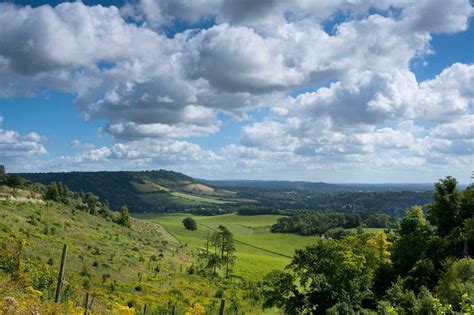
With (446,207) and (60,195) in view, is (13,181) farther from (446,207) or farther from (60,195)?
(446,207)

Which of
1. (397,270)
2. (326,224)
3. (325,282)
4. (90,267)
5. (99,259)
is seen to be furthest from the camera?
(326,224)

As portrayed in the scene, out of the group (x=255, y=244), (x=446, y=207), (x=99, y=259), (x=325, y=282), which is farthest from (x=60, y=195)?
(x=446, y=207)

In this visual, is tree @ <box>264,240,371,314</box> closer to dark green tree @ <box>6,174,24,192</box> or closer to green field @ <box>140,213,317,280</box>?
green field @ <box>140,213,317,280</box>

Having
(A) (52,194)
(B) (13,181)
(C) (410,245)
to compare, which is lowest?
(A) (52,194)

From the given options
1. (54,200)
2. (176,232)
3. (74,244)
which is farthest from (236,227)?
(74,244)

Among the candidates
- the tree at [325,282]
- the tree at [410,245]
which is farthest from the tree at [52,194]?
the tree at [410,245]

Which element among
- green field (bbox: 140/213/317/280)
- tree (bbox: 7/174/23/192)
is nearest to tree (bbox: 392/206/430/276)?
green field (bbox: 140/213/317/280)
